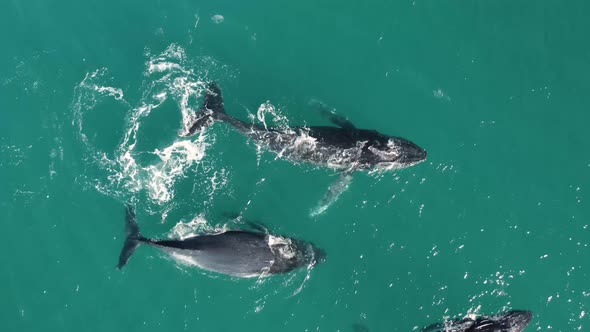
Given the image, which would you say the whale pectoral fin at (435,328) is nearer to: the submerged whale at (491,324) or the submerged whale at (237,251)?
the submerged whale at (491,324)

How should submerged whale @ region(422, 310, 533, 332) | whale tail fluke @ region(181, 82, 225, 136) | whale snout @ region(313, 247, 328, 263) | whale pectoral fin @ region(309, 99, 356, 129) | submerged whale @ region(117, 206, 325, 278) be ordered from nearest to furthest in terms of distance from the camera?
submerged whale @ region(117, 206, 325, 278) < submerged whale @ region(422, 310, 533, 332) < whale snout @ region(313, 247, 328, 263) < whale tail fluke @ region(181, 82, 225, 136) < whale pectoral fin @ region(309, 99, 356, 129)

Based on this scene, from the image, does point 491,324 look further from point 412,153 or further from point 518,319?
point 412,153

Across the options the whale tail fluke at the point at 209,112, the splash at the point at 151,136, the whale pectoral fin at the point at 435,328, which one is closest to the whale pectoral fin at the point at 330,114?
the whale tail fluke at the point at 209,112

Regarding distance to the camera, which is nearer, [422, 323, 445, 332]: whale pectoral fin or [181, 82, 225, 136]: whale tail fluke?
[422, 323, 445, 332]: whale pectoral fin

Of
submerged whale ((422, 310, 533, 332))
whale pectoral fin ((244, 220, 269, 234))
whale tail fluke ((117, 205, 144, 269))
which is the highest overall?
submerged whale ((422, 310, 533, 332))

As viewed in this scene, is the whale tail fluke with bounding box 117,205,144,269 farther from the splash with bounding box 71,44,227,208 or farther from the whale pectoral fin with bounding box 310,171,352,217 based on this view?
the whale pectoral fin with bounding box 310,171,352,217

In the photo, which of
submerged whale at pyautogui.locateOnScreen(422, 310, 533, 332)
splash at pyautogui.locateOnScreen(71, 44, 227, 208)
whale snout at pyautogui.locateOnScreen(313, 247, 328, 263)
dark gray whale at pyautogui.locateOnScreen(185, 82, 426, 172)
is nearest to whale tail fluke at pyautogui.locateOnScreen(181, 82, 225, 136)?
dark gray whale at pyautogui.locateOnScreen(185, 82, 426, 172)
